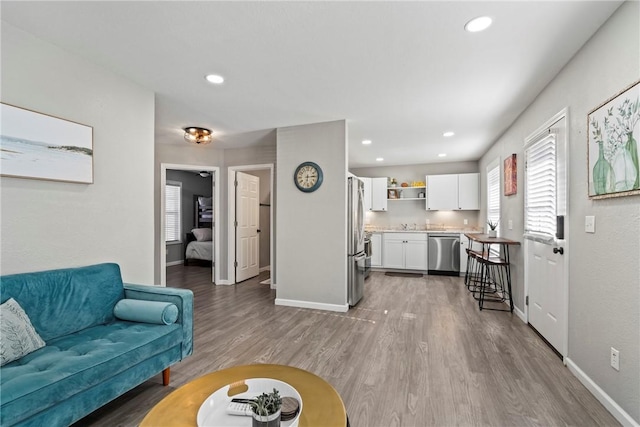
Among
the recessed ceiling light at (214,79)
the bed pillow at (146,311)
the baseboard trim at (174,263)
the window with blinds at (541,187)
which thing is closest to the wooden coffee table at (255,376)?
the bed pillow at (146,311)

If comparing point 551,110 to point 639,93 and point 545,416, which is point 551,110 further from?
point 545,416

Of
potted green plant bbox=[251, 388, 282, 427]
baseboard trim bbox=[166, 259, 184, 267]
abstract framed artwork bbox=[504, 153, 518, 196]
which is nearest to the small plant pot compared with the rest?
potted green plant bbox=[251, 388, 282, 427]

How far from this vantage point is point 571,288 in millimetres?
2352

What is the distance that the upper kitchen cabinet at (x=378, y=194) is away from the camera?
23.0ft

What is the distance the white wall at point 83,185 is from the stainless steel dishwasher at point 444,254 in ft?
17.4

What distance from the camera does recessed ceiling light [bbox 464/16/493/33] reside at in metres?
1.89

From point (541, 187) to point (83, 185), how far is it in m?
4.21

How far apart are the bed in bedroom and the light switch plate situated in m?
6.63

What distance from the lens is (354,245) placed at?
407 cm

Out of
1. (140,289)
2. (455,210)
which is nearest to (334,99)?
(140,289)

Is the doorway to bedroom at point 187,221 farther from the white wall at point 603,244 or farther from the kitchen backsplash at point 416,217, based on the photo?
the white wall at point 603,244

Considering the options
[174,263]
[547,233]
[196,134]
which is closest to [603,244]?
[547,233]

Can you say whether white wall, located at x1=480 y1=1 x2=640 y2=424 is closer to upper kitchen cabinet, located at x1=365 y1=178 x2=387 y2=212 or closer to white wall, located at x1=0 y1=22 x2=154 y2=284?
white wall, located at x1=0 y1=22 x2=154 y2=284

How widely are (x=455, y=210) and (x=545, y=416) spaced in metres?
5.33
